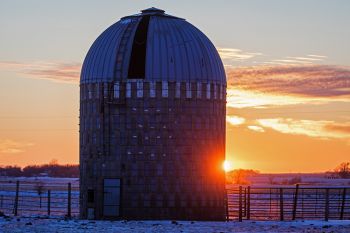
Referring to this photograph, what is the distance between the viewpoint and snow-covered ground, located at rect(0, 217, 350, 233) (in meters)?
30.8

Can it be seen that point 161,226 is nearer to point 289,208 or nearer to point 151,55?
point 151,55

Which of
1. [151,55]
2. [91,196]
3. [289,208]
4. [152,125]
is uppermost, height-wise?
[151,55]

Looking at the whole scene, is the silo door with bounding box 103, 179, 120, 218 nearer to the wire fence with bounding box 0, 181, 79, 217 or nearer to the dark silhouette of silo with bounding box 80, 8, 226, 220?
the dark silhouette of silo with bounding box 80, 8, 226, 220

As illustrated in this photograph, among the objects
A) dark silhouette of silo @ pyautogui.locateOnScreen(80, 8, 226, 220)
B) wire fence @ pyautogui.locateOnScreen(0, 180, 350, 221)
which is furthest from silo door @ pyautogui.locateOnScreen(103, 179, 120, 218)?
wire fence @ pyautogui.locateOnScreen(0, 180, 350, 221)

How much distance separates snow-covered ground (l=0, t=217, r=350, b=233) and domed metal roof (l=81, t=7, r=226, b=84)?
718cm

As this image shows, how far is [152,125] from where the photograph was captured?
38.2m

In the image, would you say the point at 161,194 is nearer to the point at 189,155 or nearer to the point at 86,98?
the point at 189,155

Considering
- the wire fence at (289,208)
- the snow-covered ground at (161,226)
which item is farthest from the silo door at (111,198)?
the wire fence at (289,208)

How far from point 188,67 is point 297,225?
917cm

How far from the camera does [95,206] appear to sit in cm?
3944

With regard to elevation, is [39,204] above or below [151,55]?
below

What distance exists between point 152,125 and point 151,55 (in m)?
3.24

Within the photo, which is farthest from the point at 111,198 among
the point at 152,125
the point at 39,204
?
the point at 39,204

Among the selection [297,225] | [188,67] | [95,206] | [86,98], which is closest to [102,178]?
[95,206]
